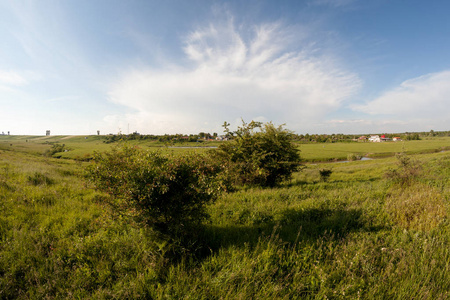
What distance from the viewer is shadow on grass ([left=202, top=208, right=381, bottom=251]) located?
13.6 feet

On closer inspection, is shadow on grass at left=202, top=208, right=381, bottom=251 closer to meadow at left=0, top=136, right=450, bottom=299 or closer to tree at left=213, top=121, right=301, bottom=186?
meadow at left=0, top=136, right=450, bottom=299

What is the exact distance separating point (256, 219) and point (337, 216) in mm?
2399

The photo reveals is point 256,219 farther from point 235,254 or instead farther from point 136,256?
point 136,256

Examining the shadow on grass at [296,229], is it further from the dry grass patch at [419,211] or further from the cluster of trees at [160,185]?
the dry grass patch at [419,211]

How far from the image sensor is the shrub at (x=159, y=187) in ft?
11.6

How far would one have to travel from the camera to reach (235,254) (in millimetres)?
3594

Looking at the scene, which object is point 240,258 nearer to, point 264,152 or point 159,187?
point 159,187

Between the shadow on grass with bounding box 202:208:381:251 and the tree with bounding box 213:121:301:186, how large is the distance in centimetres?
514

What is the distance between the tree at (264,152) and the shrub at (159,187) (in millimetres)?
6775

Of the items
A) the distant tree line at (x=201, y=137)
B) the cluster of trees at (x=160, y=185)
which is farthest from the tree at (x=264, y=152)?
the cluster of trees at (x=160, y=185)

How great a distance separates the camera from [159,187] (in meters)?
3.56

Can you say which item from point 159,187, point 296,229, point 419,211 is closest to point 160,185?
point 159,187

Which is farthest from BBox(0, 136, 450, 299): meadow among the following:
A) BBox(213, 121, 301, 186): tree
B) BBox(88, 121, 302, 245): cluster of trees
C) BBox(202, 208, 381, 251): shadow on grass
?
BBox(213, 121, 301, 186): tree

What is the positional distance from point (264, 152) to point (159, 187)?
8.09m
